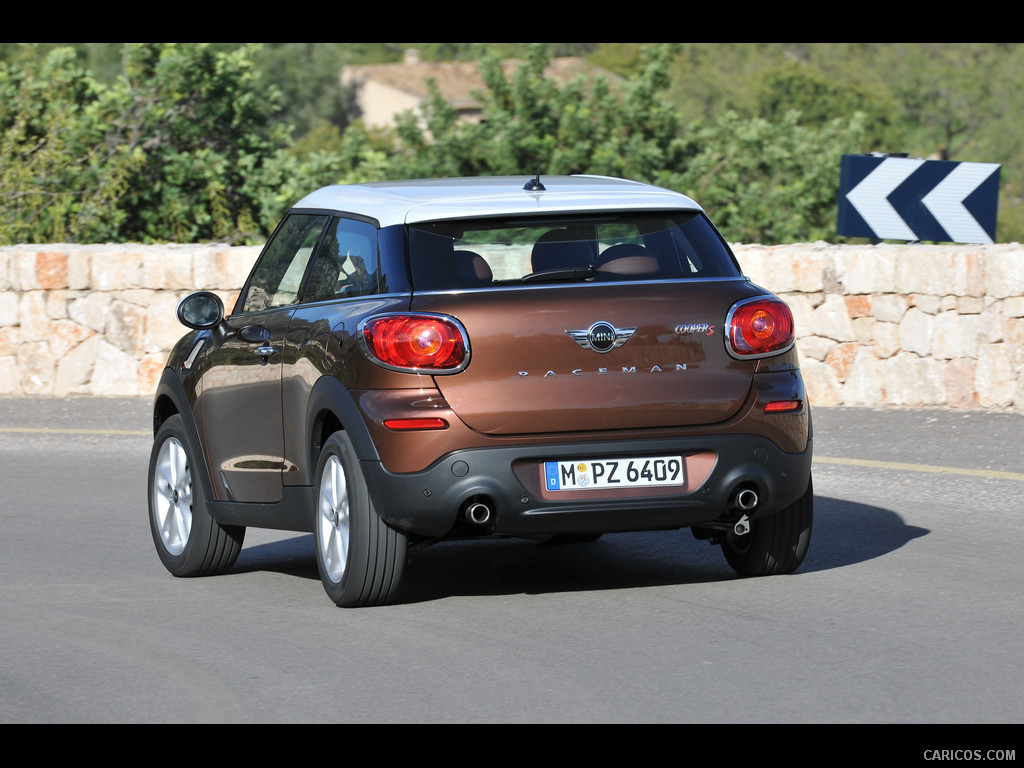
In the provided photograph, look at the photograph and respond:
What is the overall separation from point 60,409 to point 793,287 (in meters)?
6.33

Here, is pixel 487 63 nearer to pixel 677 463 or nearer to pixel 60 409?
pixel 60 409

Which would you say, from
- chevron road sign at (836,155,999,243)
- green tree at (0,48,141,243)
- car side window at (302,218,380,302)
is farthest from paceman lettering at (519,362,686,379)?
green tree at (0,48,141,243)

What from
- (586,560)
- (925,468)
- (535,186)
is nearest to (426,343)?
(535,186)

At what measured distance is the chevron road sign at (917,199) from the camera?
13977mm

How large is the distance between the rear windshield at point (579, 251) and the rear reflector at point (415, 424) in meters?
0.50

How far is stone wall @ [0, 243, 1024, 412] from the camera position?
12.9m

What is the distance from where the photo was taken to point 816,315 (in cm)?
1370

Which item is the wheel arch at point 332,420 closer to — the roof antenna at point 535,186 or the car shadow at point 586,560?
the car shadow at point 586,560

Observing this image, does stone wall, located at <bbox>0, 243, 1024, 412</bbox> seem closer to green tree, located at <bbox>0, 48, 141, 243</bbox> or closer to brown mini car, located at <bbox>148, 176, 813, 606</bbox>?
green tree, located at <bbox>0, 48, 141, 243</bbox>

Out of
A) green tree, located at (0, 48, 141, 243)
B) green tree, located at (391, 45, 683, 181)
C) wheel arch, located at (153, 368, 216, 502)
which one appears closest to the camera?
wheel arch, located at (153, 368, 216, 502)

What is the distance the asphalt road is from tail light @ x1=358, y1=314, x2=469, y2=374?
0.95 metres

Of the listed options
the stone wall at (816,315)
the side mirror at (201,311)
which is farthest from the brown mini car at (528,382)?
the stone wall at (816,315)

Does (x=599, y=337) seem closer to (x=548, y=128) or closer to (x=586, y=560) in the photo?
(x=586, y=560)

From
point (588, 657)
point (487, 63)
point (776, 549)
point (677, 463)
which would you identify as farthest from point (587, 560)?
point (487, 63)
